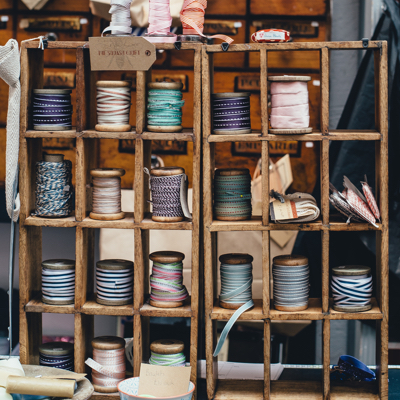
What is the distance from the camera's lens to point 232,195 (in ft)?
7.23

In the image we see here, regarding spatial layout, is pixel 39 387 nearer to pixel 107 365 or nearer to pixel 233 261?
pixel 107 365

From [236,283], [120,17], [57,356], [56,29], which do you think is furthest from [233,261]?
[56,29]

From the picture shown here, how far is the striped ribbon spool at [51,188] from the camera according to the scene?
220 centimetres

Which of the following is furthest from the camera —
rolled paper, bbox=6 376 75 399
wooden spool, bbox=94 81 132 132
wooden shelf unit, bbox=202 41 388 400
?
wooden spool, bbox=94 81 132 132

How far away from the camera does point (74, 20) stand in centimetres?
376

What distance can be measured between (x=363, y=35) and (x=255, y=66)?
763mm

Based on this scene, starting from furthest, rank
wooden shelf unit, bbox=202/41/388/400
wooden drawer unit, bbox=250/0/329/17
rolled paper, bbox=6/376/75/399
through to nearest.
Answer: wooden drawer unit, bbox=250/0/329/17 < wooden shelf unit, bbox=202/41/388/400 < rolled paper, bbox=6/376/75/399

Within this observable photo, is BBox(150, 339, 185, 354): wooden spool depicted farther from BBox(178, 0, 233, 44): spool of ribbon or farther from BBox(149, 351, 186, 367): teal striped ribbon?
BBox(178, 0, 233, 44): spool of ribbon

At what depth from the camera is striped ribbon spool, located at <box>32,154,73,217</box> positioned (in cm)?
220

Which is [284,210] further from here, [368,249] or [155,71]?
[155,71]

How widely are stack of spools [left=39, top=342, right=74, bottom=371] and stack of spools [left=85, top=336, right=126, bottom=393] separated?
0.12 meters

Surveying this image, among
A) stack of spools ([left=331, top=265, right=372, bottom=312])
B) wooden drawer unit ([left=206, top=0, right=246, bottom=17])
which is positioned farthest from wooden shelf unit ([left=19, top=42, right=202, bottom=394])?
wooden drawer unit ([left=206, top=0, right=246, bottom=17])

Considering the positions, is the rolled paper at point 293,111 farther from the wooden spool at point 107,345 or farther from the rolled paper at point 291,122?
the wooden spool at point 107,345

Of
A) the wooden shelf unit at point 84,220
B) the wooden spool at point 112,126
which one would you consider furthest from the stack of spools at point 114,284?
the wooden spool at point 112,126
